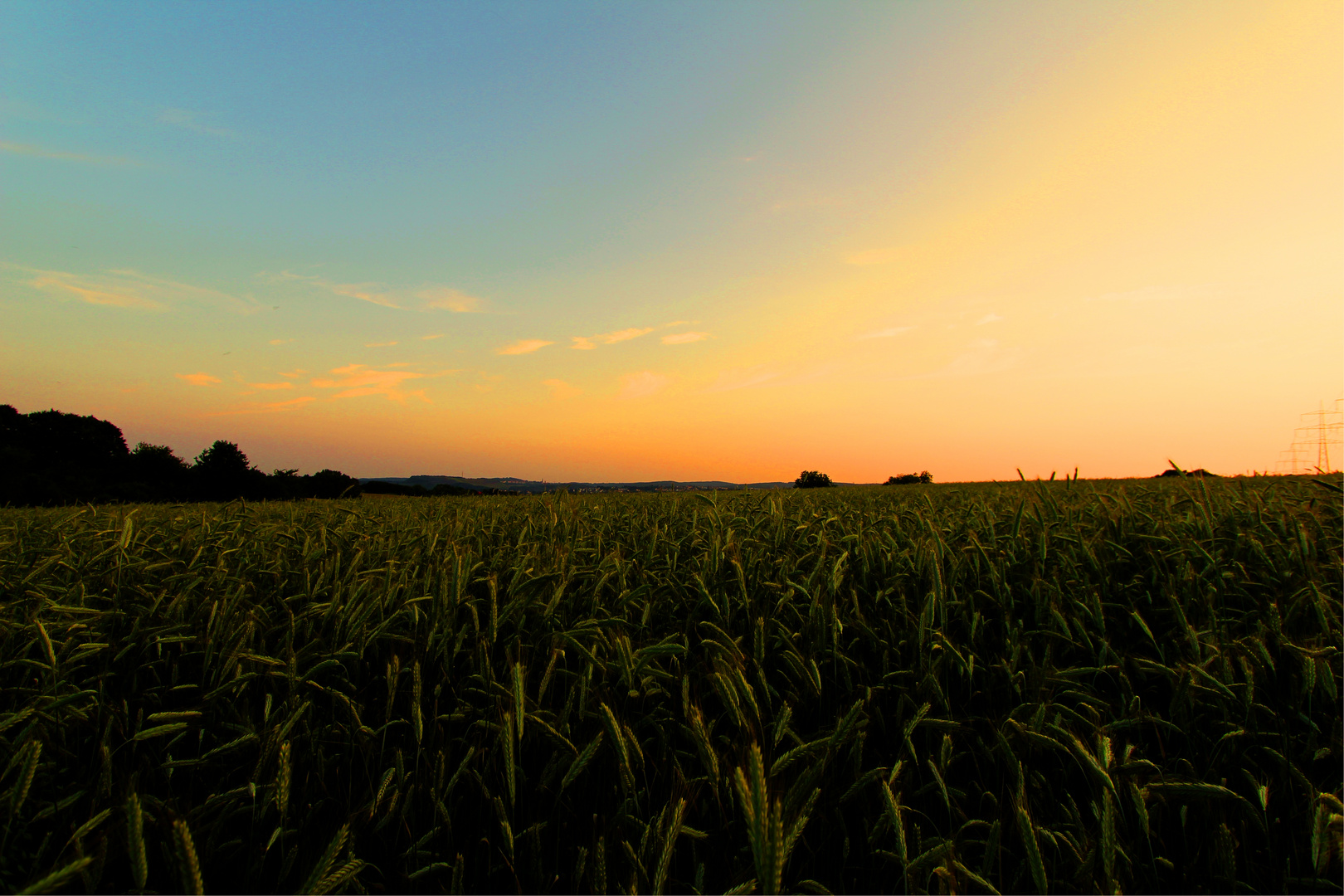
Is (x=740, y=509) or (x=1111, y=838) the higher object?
(x=740, y=509)

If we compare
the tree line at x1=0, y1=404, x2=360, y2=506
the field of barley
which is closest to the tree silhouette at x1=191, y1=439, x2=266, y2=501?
the tree line at x1=0, y1=404, x2=360, y2=506

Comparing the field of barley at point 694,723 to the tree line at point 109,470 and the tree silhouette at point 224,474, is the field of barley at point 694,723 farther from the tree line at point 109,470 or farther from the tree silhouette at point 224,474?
the tree silhouette at point 224,474

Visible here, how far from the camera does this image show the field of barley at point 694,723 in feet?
5.05

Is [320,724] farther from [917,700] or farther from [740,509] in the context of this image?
[740,509]

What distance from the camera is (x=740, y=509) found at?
17.7ft

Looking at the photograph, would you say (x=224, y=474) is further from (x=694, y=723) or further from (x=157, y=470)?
(x=694, y=723)

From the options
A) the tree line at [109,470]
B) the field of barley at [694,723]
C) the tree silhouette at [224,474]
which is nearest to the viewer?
the field of barley at [694,723]

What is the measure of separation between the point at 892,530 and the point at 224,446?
3835 centimetres

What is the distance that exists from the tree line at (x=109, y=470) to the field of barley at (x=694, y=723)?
2557 centimetres

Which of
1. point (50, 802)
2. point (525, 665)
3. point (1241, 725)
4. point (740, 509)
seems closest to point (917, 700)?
point (1241, 725)

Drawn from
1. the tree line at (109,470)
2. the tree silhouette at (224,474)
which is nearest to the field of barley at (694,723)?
the tree line at (109,470)

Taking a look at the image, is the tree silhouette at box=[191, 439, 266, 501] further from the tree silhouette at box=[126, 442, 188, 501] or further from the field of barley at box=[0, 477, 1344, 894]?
the field of barley at box=[0, 477, 1344, 894]

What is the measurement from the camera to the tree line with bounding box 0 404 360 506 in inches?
1053

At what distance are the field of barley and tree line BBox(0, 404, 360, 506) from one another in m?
25.6
